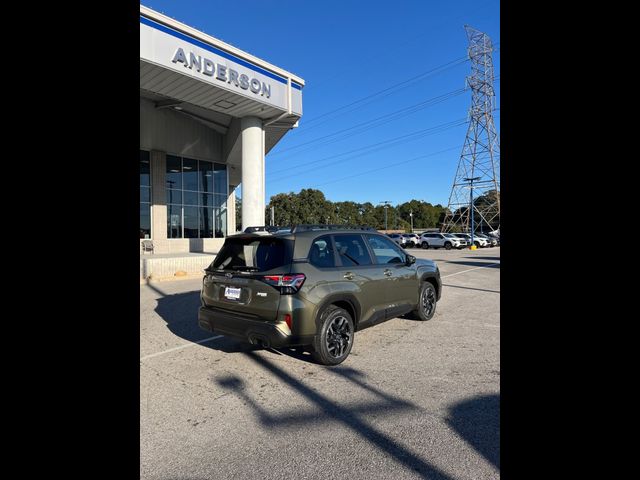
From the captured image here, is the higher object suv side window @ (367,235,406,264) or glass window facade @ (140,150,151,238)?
glass window facade @ (140,150,151,238)

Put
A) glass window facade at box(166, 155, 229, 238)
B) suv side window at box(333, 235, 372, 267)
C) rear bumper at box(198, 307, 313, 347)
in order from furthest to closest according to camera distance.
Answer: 1. glass window facade at box(166, 155, 229, 238)
2. suv side window at box(333, 235, 372, 267)
3. rear bumper at box(198, 307, 313, 347)

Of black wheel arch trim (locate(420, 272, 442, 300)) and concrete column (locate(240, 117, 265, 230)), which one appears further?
concrete column (locate(240, 117, 265, 230))

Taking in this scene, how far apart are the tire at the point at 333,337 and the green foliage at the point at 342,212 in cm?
3835

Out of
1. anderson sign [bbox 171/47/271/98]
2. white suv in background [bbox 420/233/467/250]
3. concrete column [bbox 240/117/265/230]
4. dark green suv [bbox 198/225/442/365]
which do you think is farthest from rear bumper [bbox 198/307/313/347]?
white suv in background [bbox 420/233/467/250]

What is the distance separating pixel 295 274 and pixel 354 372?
133 centimetres

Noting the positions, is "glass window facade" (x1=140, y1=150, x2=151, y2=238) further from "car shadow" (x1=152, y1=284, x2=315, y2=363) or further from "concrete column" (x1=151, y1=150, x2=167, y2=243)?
"car shadow" (x1=152, y1=284, x2=315, y2=363)

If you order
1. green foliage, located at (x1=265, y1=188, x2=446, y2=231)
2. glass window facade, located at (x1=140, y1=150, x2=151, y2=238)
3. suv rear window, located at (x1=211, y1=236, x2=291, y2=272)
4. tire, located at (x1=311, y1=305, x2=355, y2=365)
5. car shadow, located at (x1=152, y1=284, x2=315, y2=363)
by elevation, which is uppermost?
green foliage, located at (x1=265, y1=188, x2=446, y2=231)

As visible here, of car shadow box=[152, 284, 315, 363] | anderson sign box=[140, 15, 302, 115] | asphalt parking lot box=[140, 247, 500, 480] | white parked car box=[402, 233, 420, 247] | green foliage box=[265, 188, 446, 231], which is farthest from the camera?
green foliage box=[265, 188, 446, 231]

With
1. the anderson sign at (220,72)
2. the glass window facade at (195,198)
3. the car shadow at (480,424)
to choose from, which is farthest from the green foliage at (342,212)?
the car shadow at (480,424)

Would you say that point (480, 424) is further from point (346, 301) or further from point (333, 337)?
point (346, 301)

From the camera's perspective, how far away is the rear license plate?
15.6ft
